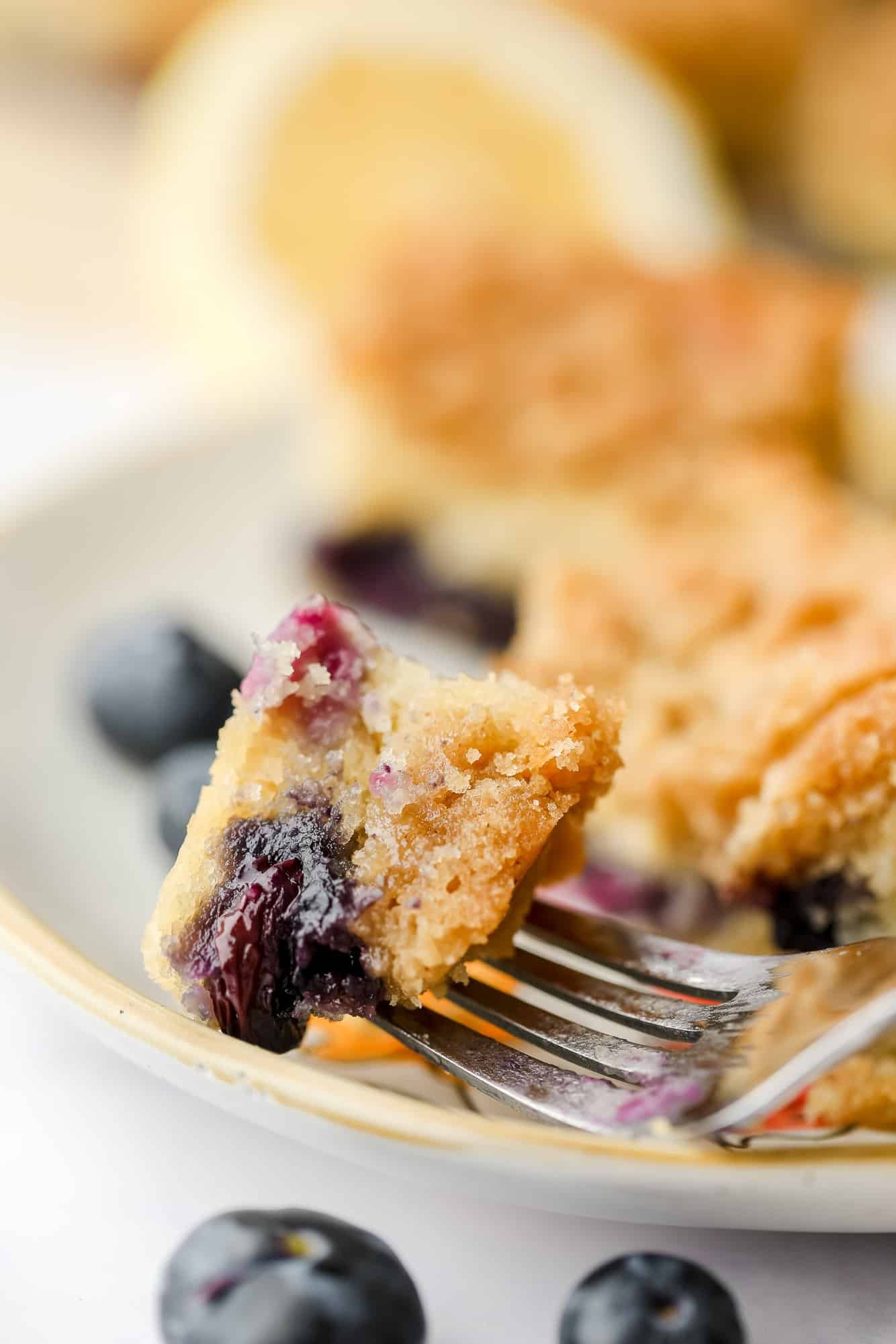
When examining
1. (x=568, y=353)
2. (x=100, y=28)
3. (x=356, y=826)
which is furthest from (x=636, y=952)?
(x=100, y=28)

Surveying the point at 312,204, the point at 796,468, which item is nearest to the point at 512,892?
the point at 796,468

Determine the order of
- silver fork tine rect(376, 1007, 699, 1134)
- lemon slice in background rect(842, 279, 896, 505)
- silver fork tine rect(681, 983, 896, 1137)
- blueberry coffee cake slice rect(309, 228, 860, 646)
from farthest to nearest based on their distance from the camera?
lemon slice in background rect(842, 279, 896, 505) < blueberry coffee cake slice rect(309, 228, 860, 646) < silver fork tine rect(376, 1007, 699, 1134) < silver fork tine rect(681, 983, 896, 1137)

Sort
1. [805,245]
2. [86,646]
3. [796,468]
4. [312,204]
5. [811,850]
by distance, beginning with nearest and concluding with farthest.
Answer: [811,850]
[86,646]
[796,468]
[312,204]
[805,245]

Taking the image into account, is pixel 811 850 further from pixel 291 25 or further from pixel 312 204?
pixel 291 25

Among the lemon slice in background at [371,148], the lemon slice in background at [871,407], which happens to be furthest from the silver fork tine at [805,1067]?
the lemon slice in background at [371,148]

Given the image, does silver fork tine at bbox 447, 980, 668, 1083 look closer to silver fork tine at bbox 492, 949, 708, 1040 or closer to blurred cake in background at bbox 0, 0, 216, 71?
silver fork tine at bbox 492, 949, 708, 1040

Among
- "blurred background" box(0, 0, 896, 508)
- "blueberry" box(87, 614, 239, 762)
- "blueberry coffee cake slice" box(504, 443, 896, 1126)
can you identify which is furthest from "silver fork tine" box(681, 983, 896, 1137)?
"blurred background" box(0, 0, 896, 508)

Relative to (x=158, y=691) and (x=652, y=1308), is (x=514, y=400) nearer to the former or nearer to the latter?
(x=158, y=691)
